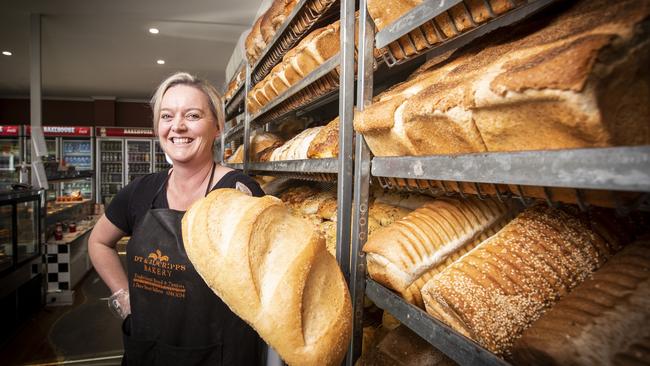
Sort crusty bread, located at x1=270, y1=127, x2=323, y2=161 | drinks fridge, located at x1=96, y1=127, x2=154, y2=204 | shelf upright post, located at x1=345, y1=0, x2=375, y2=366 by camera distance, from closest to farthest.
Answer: shelf upright post, located at x1=345, y1=0, x2=375, y2=366 < crusty bread, located at x1=270, y1=127, x2=323, y2=161 < drinks fridge, located at x1=96, y1=127, x2=154, y2=204

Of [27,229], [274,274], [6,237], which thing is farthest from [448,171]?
[27,229]

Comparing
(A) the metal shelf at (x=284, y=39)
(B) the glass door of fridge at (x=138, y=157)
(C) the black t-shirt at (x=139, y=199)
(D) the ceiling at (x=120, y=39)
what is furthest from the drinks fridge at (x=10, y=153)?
(C) the black t-shirt at (x=139, y=199)

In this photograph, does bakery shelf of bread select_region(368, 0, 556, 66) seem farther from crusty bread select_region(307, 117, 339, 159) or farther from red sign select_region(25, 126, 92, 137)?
red sign select_region(25, 126, 92, 137)

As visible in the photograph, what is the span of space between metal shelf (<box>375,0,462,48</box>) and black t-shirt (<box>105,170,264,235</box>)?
2.89ft

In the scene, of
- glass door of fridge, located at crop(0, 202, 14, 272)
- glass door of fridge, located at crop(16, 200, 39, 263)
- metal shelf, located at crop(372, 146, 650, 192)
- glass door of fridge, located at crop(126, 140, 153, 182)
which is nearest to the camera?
metal shelf, located at crop(372, 146, 650, 192)

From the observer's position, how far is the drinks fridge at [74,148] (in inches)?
365

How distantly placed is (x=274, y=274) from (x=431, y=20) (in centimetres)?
75

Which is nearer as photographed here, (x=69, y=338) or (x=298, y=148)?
(x=298, y=148)

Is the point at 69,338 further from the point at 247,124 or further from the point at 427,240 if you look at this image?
the point at 427,240

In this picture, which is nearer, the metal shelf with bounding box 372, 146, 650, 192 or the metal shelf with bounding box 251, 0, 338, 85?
the metal shelf with bounding box 372, 146, 650, 192

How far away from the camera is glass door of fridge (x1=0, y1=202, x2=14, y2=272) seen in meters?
3.42

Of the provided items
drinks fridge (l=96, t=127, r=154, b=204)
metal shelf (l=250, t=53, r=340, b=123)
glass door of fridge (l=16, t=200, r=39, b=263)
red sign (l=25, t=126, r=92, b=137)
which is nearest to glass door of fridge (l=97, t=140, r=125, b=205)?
drinks fridge (l=96, t=127, r=154, b=204)

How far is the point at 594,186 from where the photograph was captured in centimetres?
49

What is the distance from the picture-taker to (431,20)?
91cm
